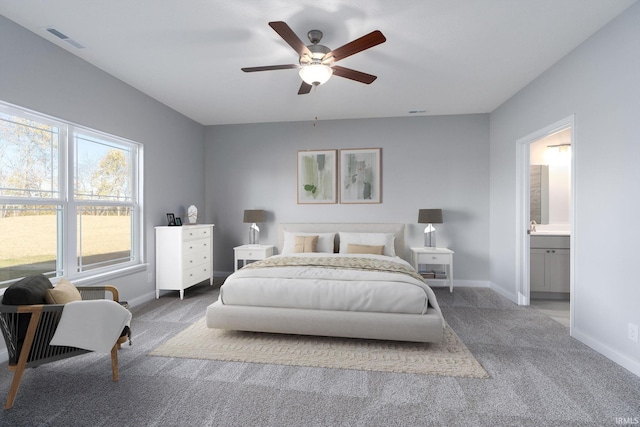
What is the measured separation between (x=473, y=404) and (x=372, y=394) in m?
0.63

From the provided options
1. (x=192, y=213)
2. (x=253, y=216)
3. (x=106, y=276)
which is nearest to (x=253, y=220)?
(x=253, y=216)

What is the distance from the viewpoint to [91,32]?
8.77ft

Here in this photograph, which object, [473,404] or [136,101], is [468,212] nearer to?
[473,404]

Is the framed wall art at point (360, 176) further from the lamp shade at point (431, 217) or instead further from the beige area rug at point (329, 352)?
the beige area rug at point (329, 352)

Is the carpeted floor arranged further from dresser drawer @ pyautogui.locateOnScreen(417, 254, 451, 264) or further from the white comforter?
dresser drawer @ pyautogui.locateOnScreen(417, 254, 451, 264)

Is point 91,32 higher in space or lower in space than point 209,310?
higher

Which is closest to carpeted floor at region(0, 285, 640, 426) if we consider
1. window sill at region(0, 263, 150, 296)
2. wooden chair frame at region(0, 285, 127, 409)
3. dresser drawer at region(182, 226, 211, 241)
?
wooden chair frame at region(0, 285, 127, 409)

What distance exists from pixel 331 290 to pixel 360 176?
2784 millimetres

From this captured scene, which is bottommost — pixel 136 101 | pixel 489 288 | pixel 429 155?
pixel 489 288

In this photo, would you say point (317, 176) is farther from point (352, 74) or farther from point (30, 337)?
point (30, 337)

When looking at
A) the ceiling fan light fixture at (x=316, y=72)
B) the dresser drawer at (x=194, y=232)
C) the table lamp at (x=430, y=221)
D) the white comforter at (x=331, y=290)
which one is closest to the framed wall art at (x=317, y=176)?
the table lamp at (x=430, y=221)

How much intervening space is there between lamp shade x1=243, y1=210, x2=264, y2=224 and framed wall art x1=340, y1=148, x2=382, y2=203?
1394mm

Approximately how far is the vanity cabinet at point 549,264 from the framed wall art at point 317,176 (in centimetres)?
303

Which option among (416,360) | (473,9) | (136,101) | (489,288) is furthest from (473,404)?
(136,101)
